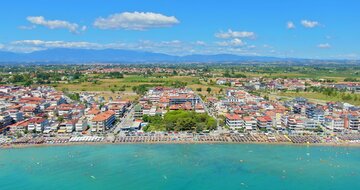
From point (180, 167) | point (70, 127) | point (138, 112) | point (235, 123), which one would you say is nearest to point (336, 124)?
point (235, 123)

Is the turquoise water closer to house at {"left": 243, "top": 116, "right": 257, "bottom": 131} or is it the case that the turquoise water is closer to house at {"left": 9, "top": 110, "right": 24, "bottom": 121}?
house at {"left": 243, "top": 116, "right": 257, "bottom": 131}

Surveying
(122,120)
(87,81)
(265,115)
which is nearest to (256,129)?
(265,115)

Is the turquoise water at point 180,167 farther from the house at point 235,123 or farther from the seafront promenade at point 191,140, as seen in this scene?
the house at point 235,123

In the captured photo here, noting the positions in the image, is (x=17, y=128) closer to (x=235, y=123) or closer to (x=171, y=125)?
(x=171, y=125)

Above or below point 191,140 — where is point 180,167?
below

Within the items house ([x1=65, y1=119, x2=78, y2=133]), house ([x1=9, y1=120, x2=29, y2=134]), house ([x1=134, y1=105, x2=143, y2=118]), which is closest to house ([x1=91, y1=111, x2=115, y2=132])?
house ([x1=65, y1=119, x2=78, y2=133])

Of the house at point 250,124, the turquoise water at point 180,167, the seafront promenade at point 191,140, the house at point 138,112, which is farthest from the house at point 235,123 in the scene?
the house at point 138,112
